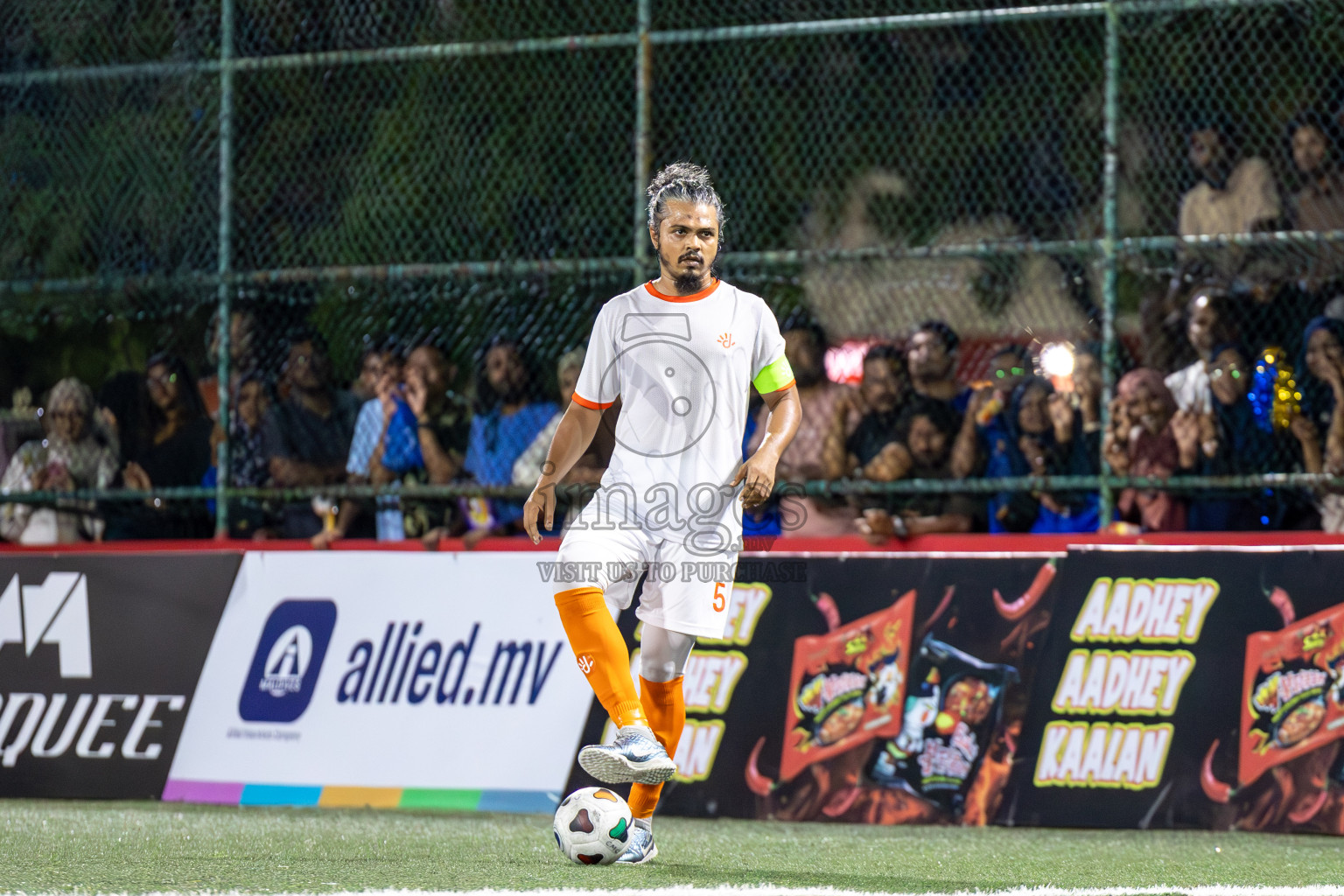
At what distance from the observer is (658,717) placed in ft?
20.7

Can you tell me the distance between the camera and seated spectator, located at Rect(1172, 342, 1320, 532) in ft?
26.1

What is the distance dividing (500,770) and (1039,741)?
2.46 m

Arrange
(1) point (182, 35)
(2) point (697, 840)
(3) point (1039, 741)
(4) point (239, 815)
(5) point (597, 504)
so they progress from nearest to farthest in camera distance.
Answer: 1. (5) point (597, 504)
2. (2) point (697, 840)
3. (3) point (1039, 741)
4. (4) point (239, 815)
5. (1) point (182, 35)

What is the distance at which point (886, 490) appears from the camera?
26.6 feet

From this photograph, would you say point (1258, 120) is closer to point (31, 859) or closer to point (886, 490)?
point (886, 490)

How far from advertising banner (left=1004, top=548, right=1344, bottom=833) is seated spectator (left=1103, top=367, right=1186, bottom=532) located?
542 mm

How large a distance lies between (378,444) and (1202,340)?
13.5 ft

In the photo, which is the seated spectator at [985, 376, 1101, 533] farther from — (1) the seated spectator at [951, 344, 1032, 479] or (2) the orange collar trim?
(2) the orange collar trim

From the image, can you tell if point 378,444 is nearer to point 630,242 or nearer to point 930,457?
point 630,242

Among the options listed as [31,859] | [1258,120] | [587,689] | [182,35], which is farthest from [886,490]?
[182,35]

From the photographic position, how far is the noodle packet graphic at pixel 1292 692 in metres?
7.32

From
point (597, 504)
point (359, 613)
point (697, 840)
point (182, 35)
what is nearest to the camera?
point (597, 504)

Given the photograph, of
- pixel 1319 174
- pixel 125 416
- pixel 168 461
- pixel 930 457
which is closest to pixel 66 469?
pixel 125 416

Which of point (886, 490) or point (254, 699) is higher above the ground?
point (886, 490)
